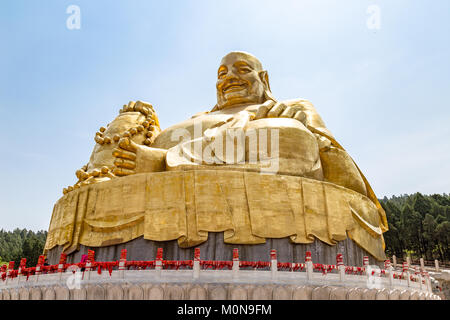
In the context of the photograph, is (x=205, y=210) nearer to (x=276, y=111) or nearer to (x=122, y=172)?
(x=122, y=172)

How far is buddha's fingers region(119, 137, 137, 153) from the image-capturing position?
9273 mm

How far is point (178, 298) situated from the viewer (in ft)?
21.3

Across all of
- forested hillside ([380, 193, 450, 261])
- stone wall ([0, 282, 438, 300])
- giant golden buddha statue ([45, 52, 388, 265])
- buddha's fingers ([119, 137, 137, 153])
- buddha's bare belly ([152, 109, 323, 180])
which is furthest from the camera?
forested hillside ([380, 193, 450, 261])

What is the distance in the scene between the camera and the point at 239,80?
13.1 meters

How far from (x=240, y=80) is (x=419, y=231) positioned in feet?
69.8

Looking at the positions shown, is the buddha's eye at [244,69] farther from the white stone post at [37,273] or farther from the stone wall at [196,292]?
the white stone post at [37,273]

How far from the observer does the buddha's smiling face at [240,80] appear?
13.1 m

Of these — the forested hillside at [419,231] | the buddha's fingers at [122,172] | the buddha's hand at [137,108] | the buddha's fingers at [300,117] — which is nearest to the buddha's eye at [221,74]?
the buddha's hand at [137,108]

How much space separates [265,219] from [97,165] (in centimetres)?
557

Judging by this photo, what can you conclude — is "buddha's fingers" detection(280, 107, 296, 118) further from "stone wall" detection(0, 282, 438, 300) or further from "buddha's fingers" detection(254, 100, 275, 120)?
"stone wall" detection(0, 282, 438, 300)

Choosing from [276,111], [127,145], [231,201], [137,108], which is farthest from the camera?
[137,108]

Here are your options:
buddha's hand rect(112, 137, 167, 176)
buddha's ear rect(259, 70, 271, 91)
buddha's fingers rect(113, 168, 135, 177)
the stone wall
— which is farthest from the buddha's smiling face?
the stone wall

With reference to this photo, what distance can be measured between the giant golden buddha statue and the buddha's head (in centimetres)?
242

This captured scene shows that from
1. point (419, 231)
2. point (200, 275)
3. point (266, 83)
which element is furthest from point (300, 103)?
point (419, 231)
